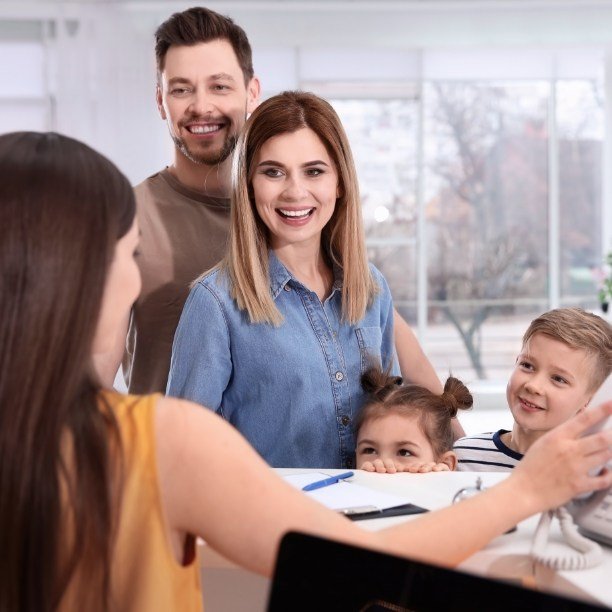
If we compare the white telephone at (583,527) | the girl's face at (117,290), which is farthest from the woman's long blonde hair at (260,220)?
the girl's face at (117,290)

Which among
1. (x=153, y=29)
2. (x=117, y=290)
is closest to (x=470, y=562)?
(x=117, y=290)

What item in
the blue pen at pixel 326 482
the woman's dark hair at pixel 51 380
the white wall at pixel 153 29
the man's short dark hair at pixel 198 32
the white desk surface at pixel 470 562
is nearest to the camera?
the woman's dark hair at pixel 51 380

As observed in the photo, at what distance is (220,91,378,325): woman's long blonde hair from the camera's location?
90.4 inches

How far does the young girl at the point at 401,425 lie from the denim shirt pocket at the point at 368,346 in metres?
0.03

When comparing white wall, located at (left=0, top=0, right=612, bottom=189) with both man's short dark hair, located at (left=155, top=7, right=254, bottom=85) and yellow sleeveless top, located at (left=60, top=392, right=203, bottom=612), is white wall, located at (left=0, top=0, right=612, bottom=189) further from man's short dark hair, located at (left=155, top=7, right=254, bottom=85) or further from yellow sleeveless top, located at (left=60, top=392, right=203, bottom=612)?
yellow sleeveless top, located at (left=60, top=392, right=203, bottom=612)

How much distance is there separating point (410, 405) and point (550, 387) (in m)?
0.34

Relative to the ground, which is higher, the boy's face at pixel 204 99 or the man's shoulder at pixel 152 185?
the boy's face at pixel 204 99

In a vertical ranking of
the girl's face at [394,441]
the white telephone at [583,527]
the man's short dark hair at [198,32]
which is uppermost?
the man's short dark hair at [198,32]

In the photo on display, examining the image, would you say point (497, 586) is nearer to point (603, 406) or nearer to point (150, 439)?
point (150, 439)

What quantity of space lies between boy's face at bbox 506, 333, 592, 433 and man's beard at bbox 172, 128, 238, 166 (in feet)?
3.36

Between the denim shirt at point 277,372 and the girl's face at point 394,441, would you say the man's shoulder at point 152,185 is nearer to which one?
the denim shirt at point 277,372

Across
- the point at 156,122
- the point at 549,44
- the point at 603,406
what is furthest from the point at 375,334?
the point at 549,44

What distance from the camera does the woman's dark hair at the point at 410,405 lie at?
2.31 m

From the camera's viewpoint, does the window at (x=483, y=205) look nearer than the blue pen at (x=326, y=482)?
No
